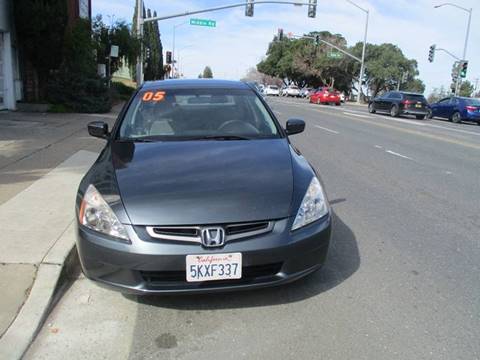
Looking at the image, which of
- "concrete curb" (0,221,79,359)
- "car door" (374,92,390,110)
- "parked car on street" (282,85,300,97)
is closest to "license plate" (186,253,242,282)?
"concrete curb" (0,221,79,359)

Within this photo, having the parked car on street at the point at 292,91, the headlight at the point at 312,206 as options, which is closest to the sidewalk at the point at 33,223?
the headlight at the point at 312,206

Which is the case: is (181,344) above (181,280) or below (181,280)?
below

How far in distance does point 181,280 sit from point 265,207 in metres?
0.73

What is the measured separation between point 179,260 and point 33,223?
248cm

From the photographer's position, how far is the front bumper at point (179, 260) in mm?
3068

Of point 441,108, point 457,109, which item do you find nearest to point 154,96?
point 457,109

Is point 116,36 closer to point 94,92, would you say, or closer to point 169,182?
point 94,92

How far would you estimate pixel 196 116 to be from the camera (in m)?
4.86

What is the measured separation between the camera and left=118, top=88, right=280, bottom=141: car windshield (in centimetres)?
461

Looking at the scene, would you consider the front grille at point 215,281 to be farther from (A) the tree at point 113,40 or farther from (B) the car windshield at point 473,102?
(B) the car windshield at point 473,102

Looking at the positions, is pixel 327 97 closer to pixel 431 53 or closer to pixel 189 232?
pixel 431 53

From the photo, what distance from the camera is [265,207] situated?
3.23 m

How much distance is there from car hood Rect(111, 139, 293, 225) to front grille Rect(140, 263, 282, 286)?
336mm

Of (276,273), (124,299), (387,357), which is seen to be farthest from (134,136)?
(387,357)
